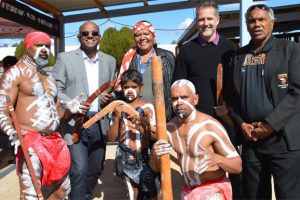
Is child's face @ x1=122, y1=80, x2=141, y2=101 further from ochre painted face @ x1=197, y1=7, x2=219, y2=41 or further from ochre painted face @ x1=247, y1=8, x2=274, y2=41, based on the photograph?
ochre painted face @ x1=247, y1=8, x2=274, y2=41

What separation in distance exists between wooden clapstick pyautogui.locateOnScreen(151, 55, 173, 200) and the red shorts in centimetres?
101

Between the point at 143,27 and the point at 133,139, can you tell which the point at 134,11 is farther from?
the point at 133,139

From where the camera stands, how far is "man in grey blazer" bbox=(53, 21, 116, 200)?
3408 mm

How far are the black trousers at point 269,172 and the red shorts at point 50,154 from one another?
4.97ft

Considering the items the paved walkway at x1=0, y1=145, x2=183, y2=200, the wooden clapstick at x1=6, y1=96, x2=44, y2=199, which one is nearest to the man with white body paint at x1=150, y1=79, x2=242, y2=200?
the wooden clapstick at x1=6, y1=96, x2=44, y2=199

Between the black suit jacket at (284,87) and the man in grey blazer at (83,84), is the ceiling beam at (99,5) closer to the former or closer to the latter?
the man in grey blazer at (83,84)

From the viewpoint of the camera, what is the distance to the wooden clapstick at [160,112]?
2145 millimetres

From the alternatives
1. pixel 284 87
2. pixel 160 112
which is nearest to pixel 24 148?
pixel 160 112

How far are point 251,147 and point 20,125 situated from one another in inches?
72.0

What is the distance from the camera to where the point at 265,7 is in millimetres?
2506

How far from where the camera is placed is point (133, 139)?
124 inches

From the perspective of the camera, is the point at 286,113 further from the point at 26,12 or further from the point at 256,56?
the point at 26,12

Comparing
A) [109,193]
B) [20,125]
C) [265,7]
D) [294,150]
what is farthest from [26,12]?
[294,150]

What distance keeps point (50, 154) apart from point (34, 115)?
348 mm
